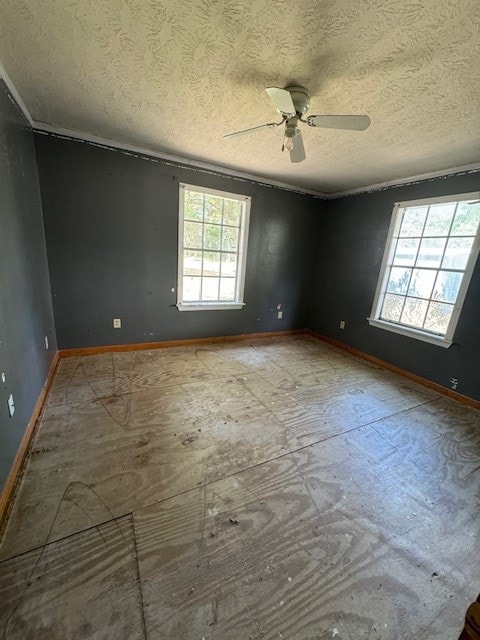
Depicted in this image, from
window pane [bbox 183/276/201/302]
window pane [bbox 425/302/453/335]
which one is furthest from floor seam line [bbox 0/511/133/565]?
window pane [bbox 425/302/453/335]

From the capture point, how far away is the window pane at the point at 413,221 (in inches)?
123

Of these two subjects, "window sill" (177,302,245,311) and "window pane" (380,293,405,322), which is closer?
"window pane" (380,293,405,322)

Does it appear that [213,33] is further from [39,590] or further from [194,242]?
[39,590]

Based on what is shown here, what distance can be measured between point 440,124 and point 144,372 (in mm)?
3474

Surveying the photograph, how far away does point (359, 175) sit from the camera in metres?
3.25

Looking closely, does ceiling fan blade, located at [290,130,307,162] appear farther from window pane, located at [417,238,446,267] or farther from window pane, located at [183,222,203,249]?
window pane, located at [417,238,446,267]

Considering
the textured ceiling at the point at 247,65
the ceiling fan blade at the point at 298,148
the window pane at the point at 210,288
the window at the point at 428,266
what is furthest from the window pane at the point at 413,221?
the window pane at the point at 210,288

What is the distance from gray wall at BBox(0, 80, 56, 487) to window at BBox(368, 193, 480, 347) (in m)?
3.96

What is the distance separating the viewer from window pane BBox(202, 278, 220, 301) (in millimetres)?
3749

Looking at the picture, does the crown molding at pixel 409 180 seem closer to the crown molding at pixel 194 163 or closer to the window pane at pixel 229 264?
the crown molding at pixel 194 163

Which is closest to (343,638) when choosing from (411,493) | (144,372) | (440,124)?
(411,493)

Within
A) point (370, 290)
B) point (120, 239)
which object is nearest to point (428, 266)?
point (370, 290)

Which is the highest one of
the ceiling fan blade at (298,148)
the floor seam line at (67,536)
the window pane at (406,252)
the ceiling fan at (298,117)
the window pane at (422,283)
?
the ceiling fan at (298,117)

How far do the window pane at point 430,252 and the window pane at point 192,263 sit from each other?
9.42 feet
